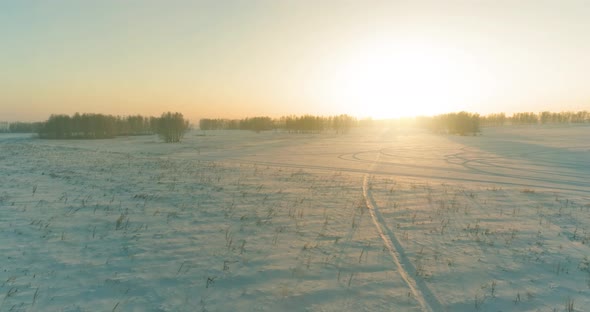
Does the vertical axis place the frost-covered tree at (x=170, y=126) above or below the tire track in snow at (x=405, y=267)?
above

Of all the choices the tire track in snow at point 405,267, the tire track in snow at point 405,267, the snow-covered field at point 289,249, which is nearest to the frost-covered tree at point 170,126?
the snow-covered field at point 289,249

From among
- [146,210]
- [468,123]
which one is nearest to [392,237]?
[146,210]

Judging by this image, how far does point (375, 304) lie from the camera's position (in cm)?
588

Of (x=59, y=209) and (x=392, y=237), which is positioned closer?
(x=392, y=237)

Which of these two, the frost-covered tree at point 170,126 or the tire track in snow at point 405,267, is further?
the frost-covered tree at point 170,126

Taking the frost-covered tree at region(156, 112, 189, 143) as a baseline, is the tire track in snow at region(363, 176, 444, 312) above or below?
below

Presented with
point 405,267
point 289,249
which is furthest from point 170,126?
point 405,267

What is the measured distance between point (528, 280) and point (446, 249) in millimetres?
1959

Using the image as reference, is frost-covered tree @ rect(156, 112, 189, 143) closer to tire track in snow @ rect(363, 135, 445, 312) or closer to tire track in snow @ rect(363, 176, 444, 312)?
tire track in snow @ rect(363, 135, 445, 312)

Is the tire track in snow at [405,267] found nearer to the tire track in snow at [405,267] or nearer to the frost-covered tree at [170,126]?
the tire track in snow at [405,267]

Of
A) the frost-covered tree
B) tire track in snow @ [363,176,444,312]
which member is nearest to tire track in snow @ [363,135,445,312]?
tire track in snow @ [363,176,444,312]

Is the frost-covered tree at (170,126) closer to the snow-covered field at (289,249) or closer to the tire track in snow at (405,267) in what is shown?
the snow-covered field at (289,249)

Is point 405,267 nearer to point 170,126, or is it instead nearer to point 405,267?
point 405,267

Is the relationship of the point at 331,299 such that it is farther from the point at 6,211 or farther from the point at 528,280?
the point at 6,211
